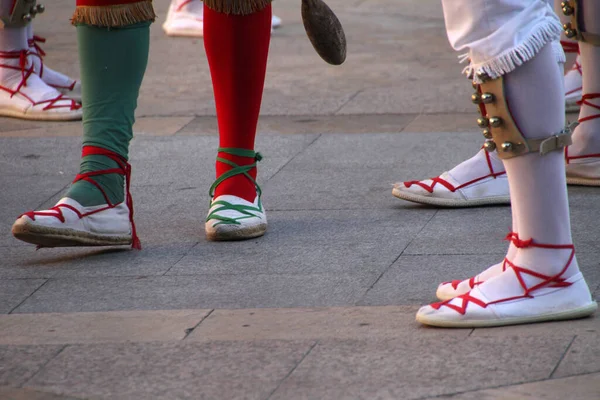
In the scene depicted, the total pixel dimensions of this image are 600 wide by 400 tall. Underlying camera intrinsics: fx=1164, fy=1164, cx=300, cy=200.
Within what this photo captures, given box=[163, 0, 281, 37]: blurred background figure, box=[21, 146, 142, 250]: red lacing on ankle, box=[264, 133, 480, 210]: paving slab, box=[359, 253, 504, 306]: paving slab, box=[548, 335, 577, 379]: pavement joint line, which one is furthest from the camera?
box=[163, 0, 281, 37]: blurred background figure

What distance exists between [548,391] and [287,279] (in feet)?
3.02

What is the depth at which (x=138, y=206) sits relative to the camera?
3658 millimetres

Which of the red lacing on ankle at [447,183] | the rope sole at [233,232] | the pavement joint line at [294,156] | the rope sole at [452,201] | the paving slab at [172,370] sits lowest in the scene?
the pavement joint line at [294,156]

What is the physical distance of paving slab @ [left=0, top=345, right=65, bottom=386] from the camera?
2242 millimetres

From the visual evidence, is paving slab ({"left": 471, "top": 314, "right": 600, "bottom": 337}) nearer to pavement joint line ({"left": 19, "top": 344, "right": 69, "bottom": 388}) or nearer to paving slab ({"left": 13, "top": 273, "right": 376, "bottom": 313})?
paving slab ({"left": 13, "top": 273, "right": 376, "bottom": 313})

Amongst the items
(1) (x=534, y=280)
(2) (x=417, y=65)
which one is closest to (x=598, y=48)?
(1) (x=534, y=280)

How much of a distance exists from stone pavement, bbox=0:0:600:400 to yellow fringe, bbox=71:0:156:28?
1.99 ft

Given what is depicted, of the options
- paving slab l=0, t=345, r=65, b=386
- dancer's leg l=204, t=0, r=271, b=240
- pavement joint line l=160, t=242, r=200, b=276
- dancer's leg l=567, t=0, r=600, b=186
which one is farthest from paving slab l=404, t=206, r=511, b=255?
paving slab l=0, t=345, r=65, b=386

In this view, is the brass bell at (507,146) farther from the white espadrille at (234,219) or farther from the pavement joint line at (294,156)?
the pavement joint line at (294,156)

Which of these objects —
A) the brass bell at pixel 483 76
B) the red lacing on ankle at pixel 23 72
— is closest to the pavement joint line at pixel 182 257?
the brass bell at pixel 483 76

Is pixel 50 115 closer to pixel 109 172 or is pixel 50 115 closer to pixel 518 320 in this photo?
pixel 109 172

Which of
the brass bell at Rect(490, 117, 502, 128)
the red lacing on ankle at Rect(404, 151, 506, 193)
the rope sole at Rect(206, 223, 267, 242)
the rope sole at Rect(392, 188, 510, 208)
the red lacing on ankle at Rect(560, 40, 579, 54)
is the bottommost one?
the red lacing on ankle at Rect(560, 40, 579, 54)

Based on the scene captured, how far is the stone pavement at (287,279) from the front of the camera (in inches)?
85.1

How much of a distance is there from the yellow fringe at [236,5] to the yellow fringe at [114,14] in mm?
187
